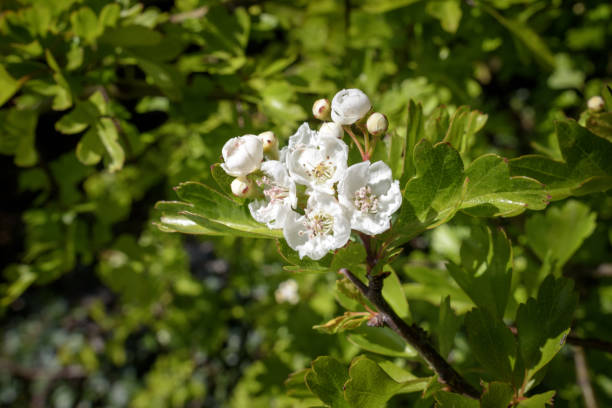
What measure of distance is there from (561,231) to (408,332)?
2.39 ft

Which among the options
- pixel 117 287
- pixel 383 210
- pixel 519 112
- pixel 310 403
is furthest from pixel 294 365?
pixel 519 112

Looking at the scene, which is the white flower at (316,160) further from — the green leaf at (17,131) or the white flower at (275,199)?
the green leaf at (17,131)

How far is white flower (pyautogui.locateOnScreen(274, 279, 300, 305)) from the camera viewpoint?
105 inches

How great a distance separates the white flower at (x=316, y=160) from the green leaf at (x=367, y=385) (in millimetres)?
332

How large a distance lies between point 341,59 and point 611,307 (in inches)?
65.9

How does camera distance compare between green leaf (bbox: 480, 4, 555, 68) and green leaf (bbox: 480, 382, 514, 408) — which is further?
green leaf (bbox: 480, 4, 555, 68)

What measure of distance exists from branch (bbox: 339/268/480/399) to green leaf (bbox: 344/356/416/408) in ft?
0.26

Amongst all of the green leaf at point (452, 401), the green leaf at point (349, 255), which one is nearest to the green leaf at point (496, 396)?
the green leaf at point (452, 401)

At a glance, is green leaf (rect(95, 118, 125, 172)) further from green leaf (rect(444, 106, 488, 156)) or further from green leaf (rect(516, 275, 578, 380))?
green leaf (rect(516, 275, 578, 380))

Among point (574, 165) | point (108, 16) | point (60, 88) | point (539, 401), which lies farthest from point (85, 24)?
point (539, 401)

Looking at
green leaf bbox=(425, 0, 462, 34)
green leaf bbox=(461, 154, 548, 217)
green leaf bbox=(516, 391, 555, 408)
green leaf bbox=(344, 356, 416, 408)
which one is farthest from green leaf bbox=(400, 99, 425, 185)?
green leaf bbox=(425, 0, 462, 34)

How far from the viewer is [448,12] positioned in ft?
4.56

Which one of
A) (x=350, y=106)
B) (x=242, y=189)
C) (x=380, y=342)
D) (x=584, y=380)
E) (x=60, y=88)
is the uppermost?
(x=350, y=106)

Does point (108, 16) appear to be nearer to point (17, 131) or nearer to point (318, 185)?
point (17, 131)
